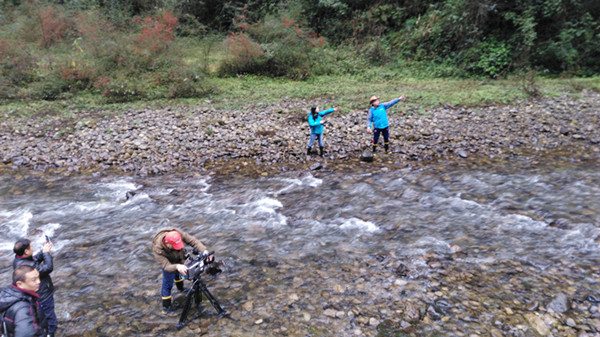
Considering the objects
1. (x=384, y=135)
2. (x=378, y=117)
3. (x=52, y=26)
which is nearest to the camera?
(x=378, y=117)

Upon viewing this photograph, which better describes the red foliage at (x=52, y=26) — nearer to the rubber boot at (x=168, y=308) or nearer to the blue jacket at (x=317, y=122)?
the blue jacket at (x=317, y=122)

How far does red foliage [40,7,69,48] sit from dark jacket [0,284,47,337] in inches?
984

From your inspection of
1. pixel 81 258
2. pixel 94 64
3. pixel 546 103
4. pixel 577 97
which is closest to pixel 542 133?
pixel 546 103

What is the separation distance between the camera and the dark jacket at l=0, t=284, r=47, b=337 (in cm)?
366

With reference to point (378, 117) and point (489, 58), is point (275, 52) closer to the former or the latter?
point (378, 117)

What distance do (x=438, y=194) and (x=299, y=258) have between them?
455 cm

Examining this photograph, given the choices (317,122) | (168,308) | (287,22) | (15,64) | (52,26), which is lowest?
(168,308)

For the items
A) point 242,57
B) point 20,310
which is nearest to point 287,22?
point 242,57

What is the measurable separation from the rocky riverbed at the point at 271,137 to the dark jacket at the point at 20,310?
7939mm

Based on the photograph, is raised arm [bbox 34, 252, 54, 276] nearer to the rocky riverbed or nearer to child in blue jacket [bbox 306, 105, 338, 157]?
the rocky riverbed

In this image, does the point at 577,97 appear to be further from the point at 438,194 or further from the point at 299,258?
the point at 299,258

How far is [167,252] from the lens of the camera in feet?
17.2

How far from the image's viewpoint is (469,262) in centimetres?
639

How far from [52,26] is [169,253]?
25695 mm
